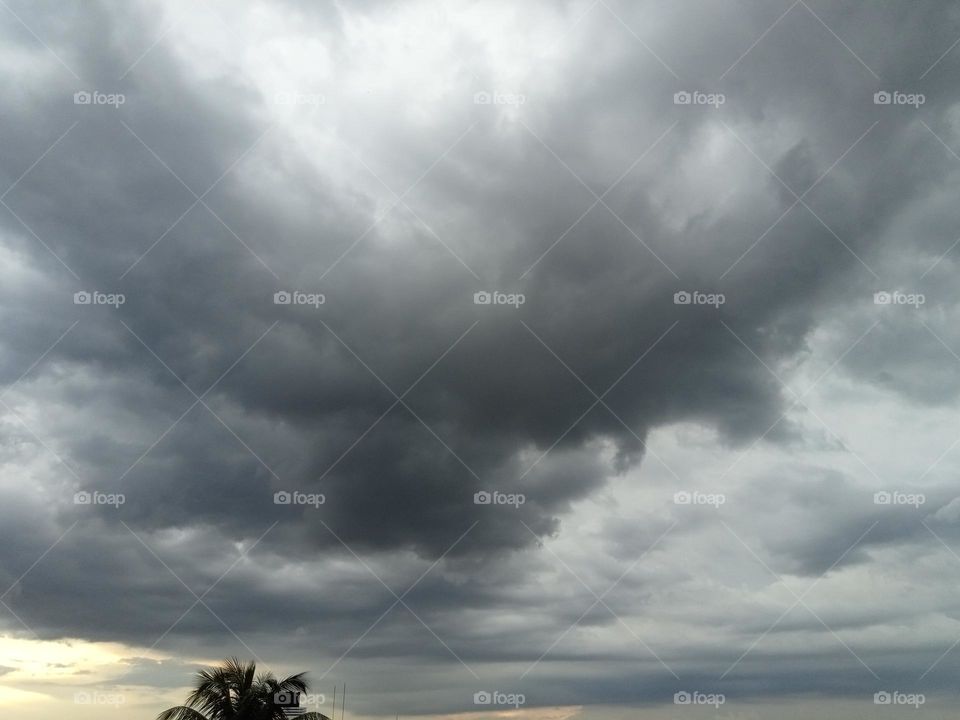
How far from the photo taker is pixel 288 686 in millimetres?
49875

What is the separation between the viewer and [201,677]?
163 ft

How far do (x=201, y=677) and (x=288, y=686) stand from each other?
4774 millimetres
